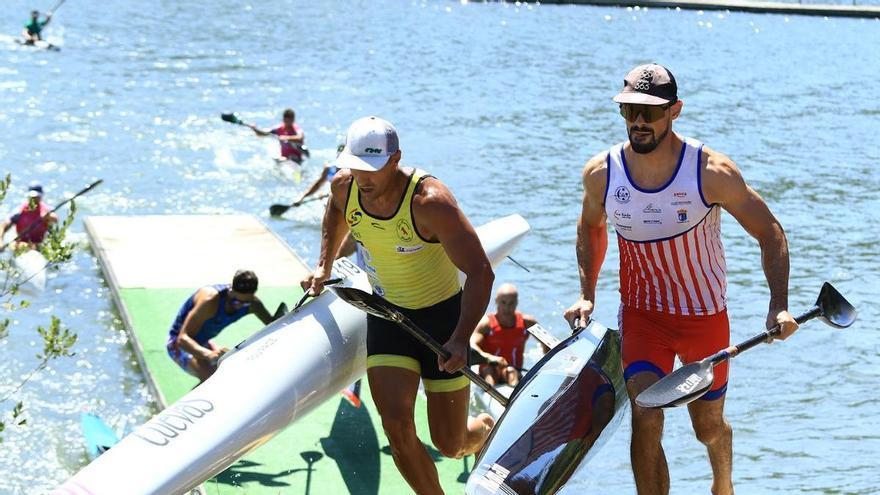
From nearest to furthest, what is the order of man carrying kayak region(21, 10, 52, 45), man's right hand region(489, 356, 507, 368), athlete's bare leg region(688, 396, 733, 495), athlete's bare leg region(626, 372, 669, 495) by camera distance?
1. athlete's bare leg region(626, 372, 669, 495)
2. athlete's bare leg region(688, 396, 733, 495)
3. man's right hand region(489, 356, 507, 368)
4. man carrying kayak region(21, 10, 52, 45)

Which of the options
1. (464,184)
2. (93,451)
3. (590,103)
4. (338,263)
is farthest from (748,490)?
(590,103)

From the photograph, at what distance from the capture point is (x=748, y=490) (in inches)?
372

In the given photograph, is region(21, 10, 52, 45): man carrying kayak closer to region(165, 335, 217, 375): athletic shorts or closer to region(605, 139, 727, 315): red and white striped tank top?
region(165, 335, 217, 375): athletic shorts

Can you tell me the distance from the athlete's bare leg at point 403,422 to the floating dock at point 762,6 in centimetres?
4505

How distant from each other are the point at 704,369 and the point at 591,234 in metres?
0.95

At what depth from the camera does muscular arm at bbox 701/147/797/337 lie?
5719mm

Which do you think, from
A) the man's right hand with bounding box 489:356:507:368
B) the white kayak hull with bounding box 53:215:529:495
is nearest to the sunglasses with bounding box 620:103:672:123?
the white kayak hull with bounding box 53:215:529:495

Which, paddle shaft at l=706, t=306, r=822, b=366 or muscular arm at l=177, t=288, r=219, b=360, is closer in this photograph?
paddle shaft at l=706, t=306, r=822, b=366

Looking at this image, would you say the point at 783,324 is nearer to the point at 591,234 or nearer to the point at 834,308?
the point at 834,308

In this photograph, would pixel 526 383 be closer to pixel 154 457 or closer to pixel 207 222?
pixel 154 457

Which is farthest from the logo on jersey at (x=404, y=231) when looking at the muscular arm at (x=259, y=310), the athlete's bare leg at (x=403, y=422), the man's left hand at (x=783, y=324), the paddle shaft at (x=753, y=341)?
the muscular arm at (x=259, y=310)

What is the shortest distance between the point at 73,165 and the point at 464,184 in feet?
21.4

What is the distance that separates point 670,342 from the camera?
6086mm

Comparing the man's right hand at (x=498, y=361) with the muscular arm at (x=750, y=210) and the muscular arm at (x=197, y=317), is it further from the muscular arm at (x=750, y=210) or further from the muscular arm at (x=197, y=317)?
the muscular arm at (x=750, y=210)
